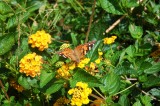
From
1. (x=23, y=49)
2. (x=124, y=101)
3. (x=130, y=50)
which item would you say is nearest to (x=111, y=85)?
(x=124, y=101)

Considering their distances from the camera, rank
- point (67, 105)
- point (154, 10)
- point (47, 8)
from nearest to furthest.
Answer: point (67, 105)
point (154, 10)
point (47, 8)

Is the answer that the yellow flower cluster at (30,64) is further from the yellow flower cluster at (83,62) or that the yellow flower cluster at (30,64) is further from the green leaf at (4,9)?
the green leaf at (4,9)

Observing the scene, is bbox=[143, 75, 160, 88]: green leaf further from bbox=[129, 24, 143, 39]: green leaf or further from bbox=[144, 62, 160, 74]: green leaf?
bbox=[129, 24, 143, 39]: green leaf

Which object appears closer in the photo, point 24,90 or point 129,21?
point 24,90

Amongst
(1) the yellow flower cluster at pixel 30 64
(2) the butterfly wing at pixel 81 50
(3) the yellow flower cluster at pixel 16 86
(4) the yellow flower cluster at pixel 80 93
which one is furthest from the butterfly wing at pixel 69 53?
(3) the yellow flower cluster at pixel 16 86

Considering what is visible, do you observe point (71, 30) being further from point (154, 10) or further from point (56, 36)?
point (154, 10)

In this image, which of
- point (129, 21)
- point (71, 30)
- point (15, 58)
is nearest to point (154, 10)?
point (129, 21)

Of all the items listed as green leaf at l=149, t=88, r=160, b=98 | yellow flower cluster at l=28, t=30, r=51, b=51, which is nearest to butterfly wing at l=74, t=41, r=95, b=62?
yellow flower cluster at l=28, t=30, r=51, b=51

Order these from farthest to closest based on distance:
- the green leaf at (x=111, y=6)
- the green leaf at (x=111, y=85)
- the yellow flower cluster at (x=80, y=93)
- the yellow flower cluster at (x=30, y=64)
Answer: the green leaf at (x=111, y=6) → the yellow flower cluster at (x=30, y=64) → the green leaf at (x=111, y=85) → the yellow flower cluster at (x=80, y=93)
